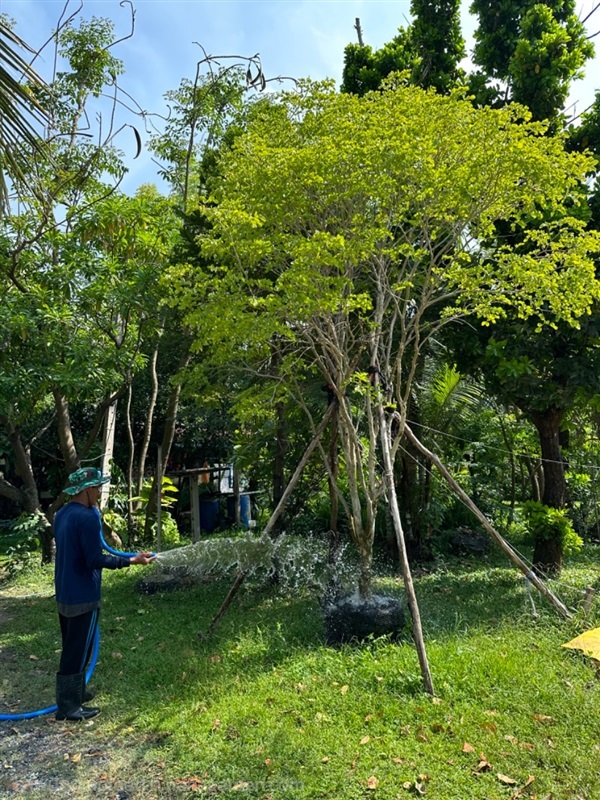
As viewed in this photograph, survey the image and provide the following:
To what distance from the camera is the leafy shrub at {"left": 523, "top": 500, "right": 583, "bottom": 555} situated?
285 inches

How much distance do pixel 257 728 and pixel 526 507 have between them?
4.70 m

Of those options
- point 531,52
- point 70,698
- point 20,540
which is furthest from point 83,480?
point 531,52

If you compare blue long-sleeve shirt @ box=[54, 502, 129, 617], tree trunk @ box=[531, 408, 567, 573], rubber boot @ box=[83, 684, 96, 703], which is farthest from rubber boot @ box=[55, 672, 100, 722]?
tree trunk @ box=[531, 408, 567, 573]

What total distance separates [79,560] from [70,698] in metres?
0.94

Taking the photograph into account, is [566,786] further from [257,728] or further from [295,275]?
[295,275]

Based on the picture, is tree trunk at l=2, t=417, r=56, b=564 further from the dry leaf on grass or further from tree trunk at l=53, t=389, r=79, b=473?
the dry leaf on grass

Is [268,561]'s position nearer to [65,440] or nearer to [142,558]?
[142,558]

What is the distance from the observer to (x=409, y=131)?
16.8 ft

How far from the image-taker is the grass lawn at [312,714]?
3.32 m

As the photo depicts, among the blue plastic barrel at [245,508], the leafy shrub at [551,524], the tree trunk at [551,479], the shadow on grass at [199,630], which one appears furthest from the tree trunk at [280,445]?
the blue plastic barrel at [245,508]

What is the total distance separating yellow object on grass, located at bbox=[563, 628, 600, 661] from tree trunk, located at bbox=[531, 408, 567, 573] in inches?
105

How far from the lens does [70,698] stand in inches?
167

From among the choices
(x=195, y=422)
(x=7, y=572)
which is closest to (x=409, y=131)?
(x=7, y=572)

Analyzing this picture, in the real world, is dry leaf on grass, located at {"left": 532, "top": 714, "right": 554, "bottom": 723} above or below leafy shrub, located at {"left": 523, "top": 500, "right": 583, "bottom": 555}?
below
